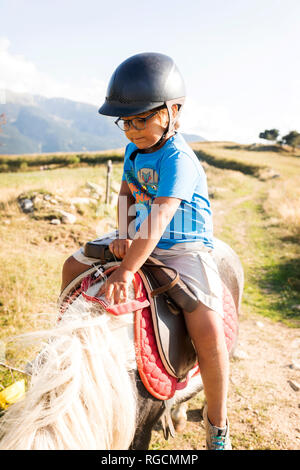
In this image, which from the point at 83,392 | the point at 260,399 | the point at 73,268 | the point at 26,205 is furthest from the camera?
the point at 26,205

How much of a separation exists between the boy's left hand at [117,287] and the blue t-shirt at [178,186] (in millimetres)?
525

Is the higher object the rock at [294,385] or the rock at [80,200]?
the rock at [80,200]

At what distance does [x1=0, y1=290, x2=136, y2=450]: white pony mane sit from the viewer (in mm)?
1085

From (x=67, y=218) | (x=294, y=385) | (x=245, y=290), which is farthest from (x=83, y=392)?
(x=67, y=218)

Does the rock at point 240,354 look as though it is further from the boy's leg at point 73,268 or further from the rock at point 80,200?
the rock at point 80,200

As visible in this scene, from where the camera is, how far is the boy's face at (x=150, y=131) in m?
1.85

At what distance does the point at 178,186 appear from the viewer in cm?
175

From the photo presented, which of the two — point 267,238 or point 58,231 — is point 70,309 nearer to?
point 58,231

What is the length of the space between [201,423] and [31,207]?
7.14 meters

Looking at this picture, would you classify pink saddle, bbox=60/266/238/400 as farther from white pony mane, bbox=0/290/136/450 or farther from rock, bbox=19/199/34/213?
rock, bbox=19/199/34/213

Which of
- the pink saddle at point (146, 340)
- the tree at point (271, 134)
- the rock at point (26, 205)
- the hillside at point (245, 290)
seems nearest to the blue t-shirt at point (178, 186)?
the pink saddle at point (146, 340)

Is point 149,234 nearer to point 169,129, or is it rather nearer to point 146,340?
Result: point 146,340

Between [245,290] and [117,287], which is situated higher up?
[117,287]

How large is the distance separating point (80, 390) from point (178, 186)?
3.69 feet
